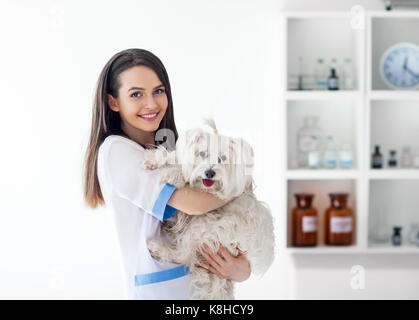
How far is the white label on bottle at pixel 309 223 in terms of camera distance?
2.06 m

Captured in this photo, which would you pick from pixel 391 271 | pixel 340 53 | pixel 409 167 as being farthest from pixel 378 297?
pixel 340 53

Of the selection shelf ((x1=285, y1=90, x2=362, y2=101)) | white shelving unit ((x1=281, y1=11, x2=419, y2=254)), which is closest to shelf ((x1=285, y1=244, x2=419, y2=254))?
white shelving unit ((x1=281, y1=11, x2=419, y2=254))

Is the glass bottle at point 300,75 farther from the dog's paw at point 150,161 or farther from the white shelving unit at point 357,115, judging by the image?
the dog's paw at point 150,161

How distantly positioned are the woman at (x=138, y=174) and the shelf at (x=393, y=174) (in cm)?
112

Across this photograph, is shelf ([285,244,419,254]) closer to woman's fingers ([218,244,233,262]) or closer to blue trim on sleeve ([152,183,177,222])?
woman's fingers ([218,244,233,262])

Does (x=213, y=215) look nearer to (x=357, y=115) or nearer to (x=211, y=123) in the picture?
(x=211, y=123)

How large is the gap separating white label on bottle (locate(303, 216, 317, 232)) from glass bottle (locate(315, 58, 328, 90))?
58cm

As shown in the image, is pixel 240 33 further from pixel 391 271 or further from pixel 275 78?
pixel 391 271

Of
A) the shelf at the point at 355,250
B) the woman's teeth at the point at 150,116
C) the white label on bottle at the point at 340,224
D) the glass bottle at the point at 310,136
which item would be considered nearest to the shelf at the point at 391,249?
the shelf at the point at 355,250

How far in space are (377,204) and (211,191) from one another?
4.36 ft

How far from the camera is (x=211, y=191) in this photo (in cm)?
109

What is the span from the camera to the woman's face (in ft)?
3.60

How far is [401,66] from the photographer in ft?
6.91

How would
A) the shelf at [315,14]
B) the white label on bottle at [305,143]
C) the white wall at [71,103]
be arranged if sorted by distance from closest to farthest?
the white wall at [71,103] → the shelf at [315,14] → the white label on bottle at [305,143]
